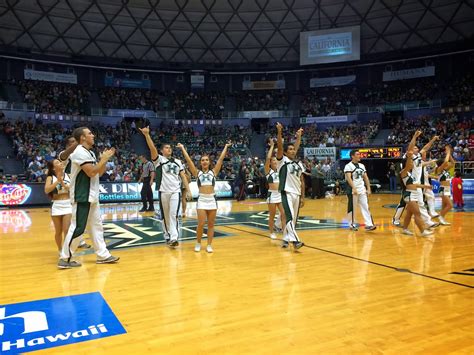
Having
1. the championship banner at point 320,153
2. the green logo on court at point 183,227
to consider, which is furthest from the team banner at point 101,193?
the championship banner at point 320,153

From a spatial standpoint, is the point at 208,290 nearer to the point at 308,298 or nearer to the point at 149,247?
the point at 308,298

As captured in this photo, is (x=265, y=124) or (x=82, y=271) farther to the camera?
(x=265, y=124)

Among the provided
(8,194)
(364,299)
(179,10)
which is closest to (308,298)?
(364,299)

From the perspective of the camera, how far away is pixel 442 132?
3134 cm

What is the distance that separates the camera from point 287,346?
3357 mm

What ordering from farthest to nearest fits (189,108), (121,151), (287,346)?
1. (189,108)
2. (121,151)
3. (287,346)

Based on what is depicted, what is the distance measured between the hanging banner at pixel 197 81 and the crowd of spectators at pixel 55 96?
9.92 m

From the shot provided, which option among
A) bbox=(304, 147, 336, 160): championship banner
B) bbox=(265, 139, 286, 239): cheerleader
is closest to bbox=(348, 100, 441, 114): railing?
bbox=(304, 147, 336, 160): championship banner

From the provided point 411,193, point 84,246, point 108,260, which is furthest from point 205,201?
point 411,193

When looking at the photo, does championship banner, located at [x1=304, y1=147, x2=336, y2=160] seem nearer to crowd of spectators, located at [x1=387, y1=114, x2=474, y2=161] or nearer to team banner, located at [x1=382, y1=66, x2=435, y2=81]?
crowd of spectators, located at [x1=387, y1=114, x2=474, y2=161]

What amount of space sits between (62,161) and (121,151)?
24.4 meters

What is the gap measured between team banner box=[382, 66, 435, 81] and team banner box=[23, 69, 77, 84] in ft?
94.1

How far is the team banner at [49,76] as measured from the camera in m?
33.8

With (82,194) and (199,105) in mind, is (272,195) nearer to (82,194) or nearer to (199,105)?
(82,194)
